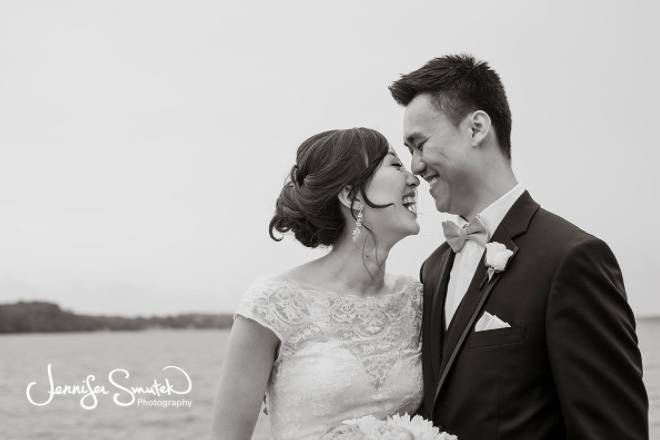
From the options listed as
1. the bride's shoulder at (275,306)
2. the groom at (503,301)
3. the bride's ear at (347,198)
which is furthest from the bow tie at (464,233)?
the bride's shoulder at (275,306)

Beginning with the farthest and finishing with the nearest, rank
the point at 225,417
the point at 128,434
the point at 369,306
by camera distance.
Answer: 1. the point at 128,434
2. the point at 369,306
3. the point at 225,417

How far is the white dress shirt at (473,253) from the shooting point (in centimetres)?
394

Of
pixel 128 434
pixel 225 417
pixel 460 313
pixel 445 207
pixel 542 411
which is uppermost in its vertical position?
pixel 445 207

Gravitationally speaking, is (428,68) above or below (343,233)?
above

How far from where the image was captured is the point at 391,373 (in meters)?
4.16

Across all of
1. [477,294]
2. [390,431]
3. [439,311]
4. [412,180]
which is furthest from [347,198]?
[390,431]

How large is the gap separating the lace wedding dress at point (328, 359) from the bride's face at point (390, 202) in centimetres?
41

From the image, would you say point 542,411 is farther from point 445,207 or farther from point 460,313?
point 445,207

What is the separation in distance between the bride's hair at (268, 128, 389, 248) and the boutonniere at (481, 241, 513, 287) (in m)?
0.84

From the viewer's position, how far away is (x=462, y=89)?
4.14 meters

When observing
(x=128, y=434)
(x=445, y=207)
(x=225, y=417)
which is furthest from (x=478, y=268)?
(x=128, y=434)

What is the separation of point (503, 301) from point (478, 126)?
978mm

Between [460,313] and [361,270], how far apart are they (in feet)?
2.88

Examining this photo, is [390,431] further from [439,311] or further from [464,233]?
[464,233]
